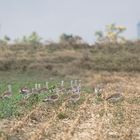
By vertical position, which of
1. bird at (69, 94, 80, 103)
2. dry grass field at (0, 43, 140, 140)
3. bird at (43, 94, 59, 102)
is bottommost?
dry grass field at (0, 43, 140, 140)

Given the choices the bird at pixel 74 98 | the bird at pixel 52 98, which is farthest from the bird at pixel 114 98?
the bird at pixel 52 98

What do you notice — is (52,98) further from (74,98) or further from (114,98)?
(114,98)

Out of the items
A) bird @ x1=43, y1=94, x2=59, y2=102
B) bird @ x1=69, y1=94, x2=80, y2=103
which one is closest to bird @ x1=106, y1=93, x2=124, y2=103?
bird @ x1=69, y1=94, x2=80, y2=103

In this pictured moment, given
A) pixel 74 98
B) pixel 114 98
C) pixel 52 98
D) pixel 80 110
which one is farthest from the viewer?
pixel 114 98

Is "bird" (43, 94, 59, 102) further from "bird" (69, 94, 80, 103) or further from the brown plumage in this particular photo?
the brown plumage

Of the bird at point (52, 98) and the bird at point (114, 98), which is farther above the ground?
the bird at point (52, 98)

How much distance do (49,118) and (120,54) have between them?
2340 centimetres

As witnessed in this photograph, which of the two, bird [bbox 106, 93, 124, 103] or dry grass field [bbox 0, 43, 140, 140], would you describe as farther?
bird [bbox 106, 93, 124, 103]

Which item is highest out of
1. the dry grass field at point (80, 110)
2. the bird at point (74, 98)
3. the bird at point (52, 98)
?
the bird at point (52, 98)

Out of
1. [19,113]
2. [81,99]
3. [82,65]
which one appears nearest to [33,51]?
[82,65]

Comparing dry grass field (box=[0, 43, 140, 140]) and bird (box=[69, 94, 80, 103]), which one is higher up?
bird (box=[69, 94, 80, 103])

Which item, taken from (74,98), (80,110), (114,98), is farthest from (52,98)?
(114,98)

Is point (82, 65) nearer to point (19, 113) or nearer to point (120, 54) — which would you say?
point (120, 54)

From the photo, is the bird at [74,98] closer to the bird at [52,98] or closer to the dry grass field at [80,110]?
the dry grass field at [80,110]
